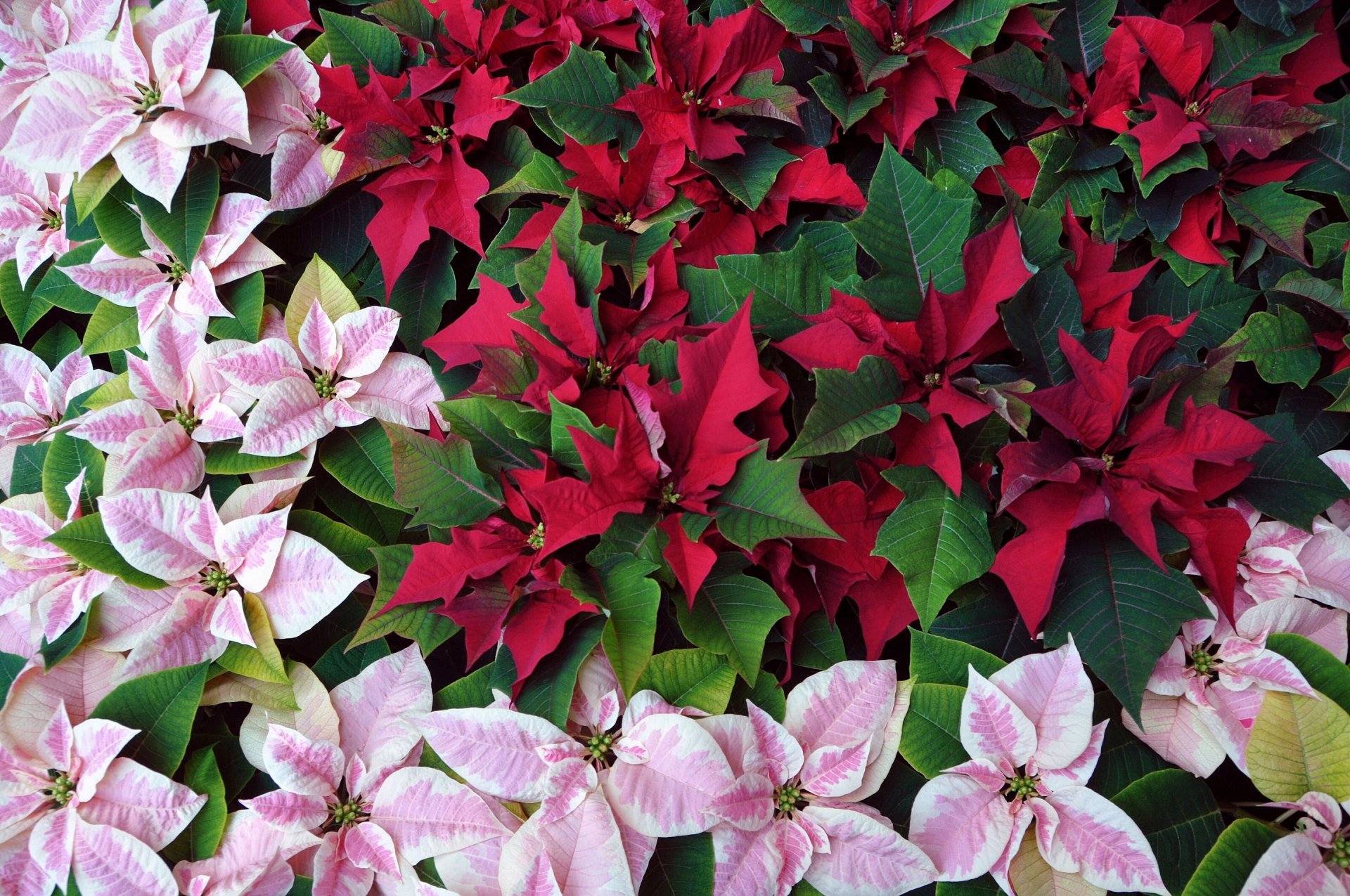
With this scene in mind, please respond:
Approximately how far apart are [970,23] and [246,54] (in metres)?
0.67

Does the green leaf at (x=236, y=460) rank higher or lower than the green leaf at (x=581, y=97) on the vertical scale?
lower

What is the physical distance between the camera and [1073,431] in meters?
0.66

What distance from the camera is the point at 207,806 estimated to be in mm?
679

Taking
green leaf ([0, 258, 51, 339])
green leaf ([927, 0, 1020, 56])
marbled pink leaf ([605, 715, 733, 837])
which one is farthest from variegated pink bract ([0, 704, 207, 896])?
green leaf ([927, 0, 1020, 56])

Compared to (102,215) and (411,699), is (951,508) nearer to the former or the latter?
(411,699)

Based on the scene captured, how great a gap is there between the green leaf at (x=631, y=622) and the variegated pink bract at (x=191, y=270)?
0.47 meters

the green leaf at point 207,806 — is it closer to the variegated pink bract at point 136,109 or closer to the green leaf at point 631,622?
the green leaf at point 631,622

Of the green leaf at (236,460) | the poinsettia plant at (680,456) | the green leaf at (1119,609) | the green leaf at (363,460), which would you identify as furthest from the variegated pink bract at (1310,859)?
the green leaf at (236,460)

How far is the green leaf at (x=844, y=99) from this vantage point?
0.82m

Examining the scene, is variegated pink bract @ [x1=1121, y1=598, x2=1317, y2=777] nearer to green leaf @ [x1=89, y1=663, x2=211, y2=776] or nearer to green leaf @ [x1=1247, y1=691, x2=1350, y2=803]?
green leaf @ [x1=1247, y1=691, x2=1350, y2=803]

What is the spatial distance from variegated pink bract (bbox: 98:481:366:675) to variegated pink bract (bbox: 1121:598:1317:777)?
0.61 metres

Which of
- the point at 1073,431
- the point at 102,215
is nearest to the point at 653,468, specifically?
the point at 1073,431

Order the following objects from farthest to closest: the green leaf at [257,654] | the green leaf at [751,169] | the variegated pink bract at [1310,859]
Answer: the green leaf at [751,169] < the green leaf at [257,654] < the variegated pink bract at [1310,859]

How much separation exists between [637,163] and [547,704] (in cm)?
47
